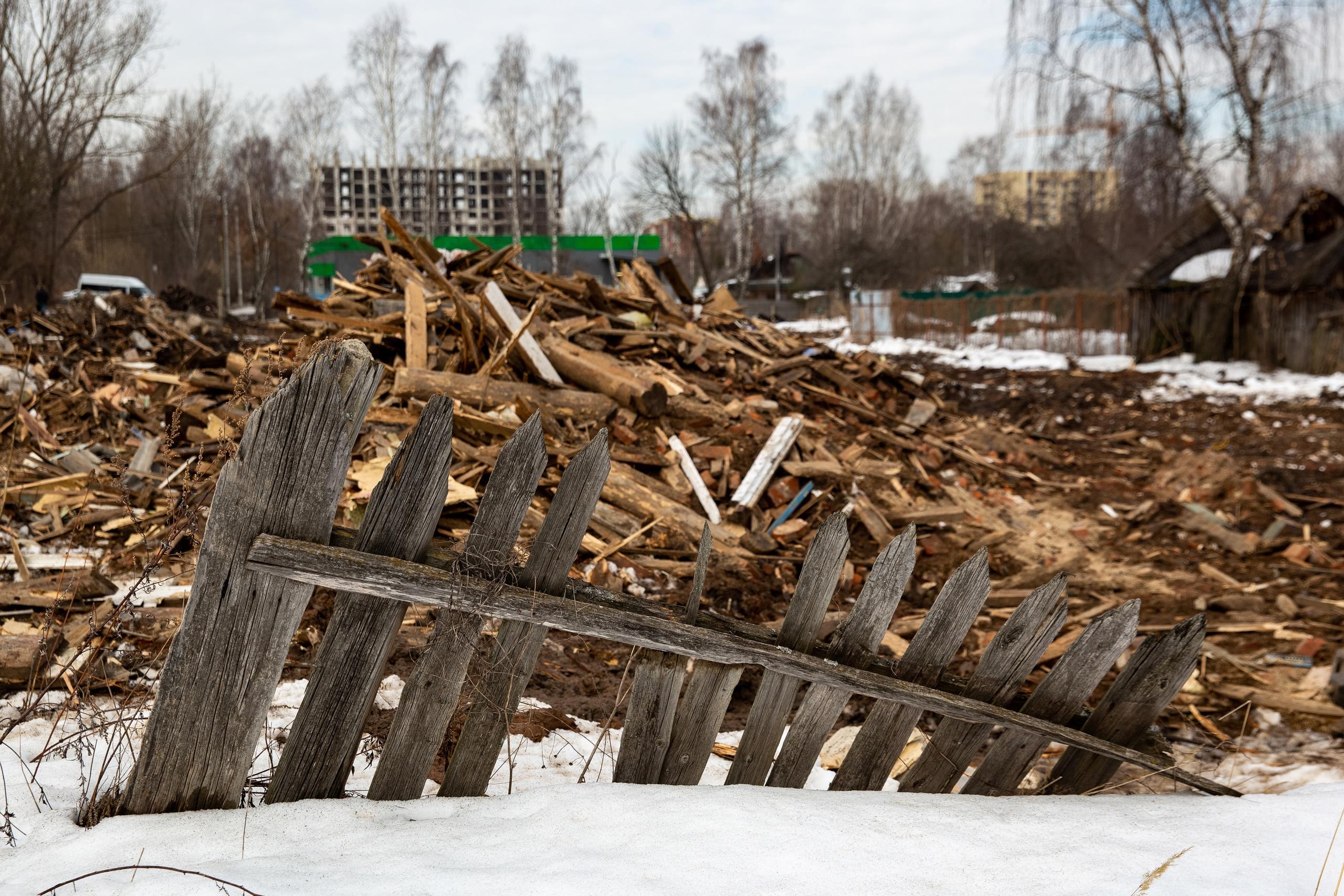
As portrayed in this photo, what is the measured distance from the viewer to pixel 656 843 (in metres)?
2.08

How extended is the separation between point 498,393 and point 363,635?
4.67 m

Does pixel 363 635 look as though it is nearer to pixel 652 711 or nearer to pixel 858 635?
pixel 652 711

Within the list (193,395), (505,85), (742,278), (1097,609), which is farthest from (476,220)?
(1097,609)

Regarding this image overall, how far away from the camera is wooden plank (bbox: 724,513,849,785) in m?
2.33

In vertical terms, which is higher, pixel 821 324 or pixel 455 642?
pixel 821 324

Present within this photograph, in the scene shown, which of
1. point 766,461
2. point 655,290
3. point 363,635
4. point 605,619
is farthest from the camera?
point 655,290

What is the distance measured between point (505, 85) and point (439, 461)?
39.5m

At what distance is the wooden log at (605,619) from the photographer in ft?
6.15

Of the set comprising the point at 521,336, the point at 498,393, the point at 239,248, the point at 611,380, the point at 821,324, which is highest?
the point at 239,248

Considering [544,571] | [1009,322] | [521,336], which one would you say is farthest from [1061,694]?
[1009,322]

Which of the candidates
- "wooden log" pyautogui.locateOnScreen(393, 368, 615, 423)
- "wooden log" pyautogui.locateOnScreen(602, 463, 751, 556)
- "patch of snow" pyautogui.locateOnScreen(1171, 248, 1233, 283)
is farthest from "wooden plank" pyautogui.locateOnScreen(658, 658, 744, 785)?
"patch of snow" pyautogui.locateOnScreen(1171, 248, 1233, 283)

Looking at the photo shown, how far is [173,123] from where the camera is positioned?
1500 inches

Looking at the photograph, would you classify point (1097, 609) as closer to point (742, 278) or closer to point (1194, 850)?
point (1194, 850)

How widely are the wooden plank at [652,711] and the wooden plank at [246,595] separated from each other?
880mm
